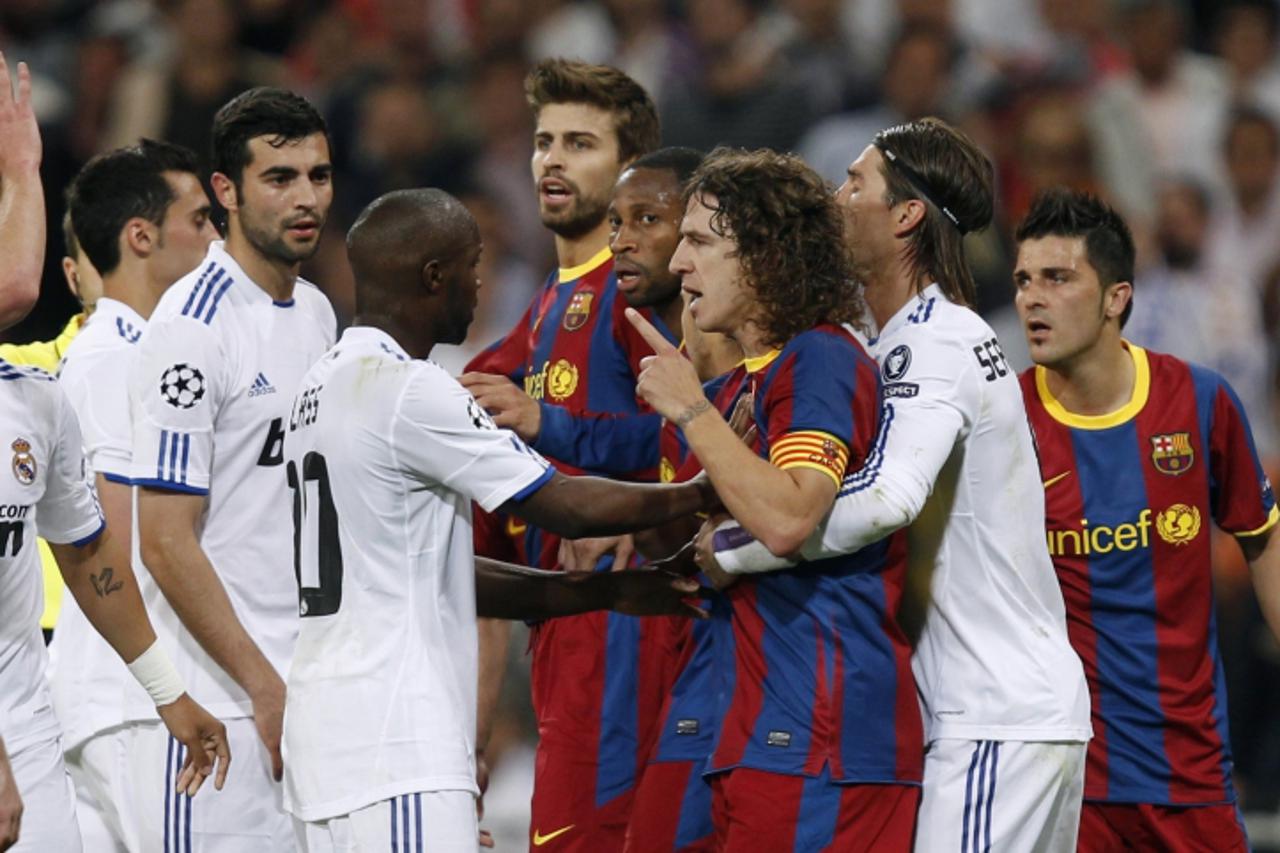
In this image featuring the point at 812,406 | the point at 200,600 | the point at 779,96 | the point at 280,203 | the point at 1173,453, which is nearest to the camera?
the point at 812,406

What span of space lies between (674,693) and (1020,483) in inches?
51.7

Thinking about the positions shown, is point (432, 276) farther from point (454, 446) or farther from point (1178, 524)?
point (1178, 524)

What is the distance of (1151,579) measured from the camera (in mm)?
6098

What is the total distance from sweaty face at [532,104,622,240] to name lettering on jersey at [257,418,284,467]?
4.60 ft

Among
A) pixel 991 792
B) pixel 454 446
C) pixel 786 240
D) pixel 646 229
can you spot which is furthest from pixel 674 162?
pixel 991 792

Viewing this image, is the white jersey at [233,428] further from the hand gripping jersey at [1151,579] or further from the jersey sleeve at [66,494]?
the hand gripping jersey at [1151,579]

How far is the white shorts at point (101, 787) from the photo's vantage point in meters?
6.03

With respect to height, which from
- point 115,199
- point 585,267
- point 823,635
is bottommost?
point 823,635

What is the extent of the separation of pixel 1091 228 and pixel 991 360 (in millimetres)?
1547

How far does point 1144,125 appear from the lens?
12414 millimetres

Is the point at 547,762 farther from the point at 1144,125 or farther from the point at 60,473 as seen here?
the point at 1144,125

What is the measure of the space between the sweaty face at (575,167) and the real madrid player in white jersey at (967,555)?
171 cm

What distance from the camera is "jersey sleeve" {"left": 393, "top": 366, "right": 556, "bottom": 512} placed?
482 centimetres

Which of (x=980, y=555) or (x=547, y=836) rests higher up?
(x=980, y=555)
